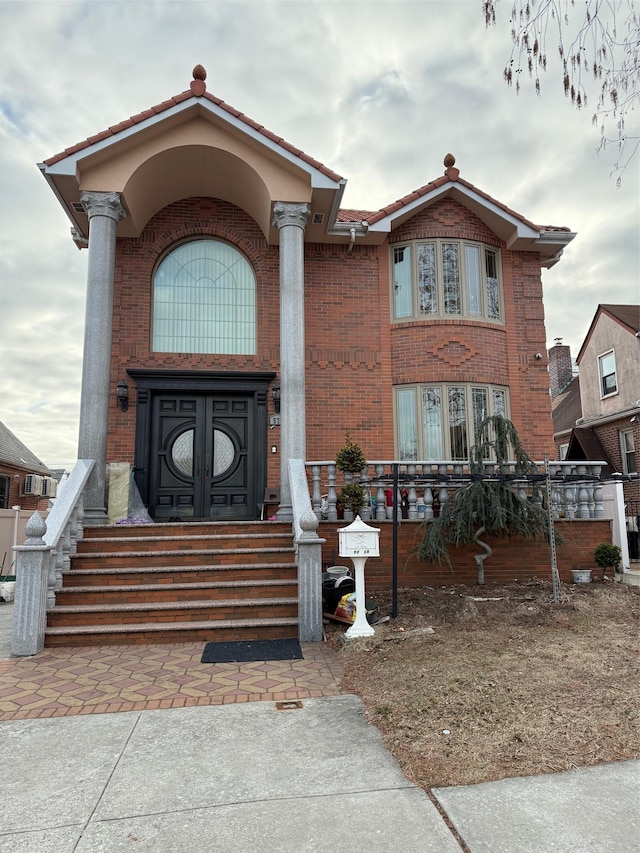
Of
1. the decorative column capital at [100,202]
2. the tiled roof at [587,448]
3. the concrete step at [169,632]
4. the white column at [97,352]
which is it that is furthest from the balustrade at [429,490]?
the tiled roof at [587,448]

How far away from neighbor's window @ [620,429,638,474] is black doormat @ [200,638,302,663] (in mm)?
15466

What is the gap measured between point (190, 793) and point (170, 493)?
719 centimetres

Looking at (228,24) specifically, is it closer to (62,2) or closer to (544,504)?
(62,2)

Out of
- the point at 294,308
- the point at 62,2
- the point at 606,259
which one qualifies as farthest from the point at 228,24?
the point at 606,259

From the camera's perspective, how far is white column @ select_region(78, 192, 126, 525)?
25.5ft

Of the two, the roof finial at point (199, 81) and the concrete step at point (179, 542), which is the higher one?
the roof finial at point (199, 81)

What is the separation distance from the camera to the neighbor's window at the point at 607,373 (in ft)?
61.3

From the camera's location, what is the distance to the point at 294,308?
854 centimetres

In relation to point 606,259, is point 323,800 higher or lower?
lower

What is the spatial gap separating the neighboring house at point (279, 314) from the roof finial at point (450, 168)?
1.3 inches

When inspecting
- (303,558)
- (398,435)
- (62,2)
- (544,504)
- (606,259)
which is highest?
(62,2)

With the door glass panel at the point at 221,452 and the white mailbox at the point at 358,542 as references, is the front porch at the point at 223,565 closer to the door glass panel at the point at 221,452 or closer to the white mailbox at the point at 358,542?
the white mailbox at the point at 358,542

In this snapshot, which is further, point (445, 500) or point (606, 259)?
point (445, 500)

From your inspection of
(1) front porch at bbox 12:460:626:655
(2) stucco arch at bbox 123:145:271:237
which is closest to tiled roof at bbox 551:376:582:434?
(1) front porch at bbox 12:460:626:655
